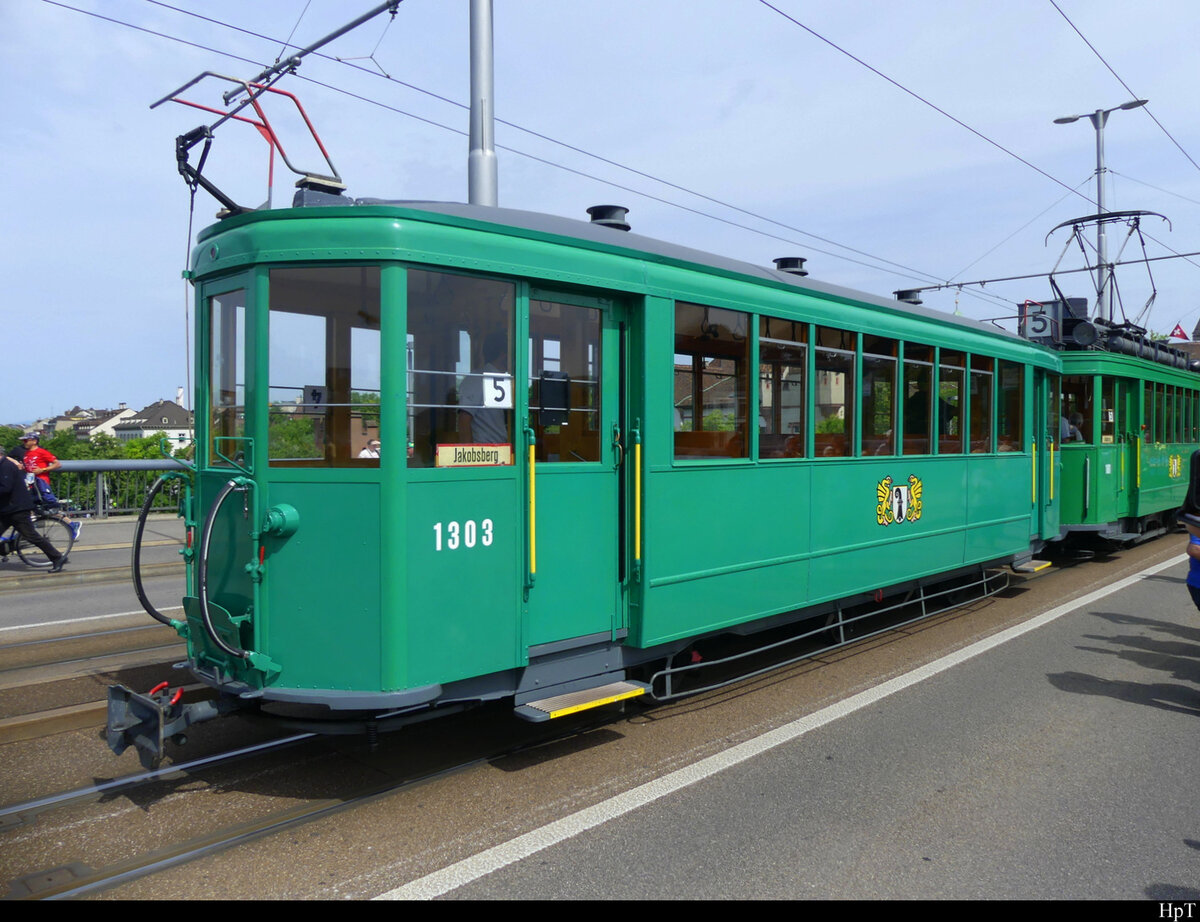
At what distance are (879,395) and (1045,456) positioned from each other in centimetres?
451

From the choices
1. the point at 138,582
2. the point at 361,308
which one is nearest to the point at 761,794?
the point at 361,308

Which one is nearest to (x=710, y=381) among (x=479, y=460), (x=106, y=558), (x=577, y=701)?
(x=479, y=460)

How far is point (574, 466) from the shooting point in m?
4.90

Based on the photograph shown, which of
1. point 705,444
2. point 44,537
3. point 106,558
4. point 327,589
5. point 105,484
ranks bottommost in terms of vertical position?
point 106,558

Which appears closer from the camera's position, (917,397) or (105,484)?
(917,397)

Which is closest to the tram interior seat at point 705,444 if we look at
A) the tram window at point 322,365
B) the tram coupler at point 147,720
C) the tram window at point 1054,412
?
the tram window at point 322,365

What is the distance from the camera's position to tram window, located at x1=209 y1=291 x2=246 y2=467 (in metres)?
4.41

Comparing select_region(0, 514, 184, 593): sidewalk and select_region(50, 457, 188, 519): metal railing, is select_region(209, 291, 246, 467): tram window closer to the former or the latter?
select_region(0, 514, 184, 593): sidewalk

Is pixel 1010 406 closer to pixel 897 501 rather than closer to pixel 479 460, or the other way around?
pixel 897 501

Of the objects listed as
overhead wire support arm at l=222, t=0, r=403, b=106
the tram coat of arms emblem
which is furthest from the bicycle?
the tram coat of arms emblem

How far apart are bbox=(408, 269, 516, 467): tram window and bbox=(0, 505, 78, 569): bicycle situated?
936cm

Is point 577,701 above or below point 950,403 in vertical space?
below

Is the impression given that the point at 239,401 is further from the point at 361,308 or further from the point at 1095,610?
the point at 1095,610
